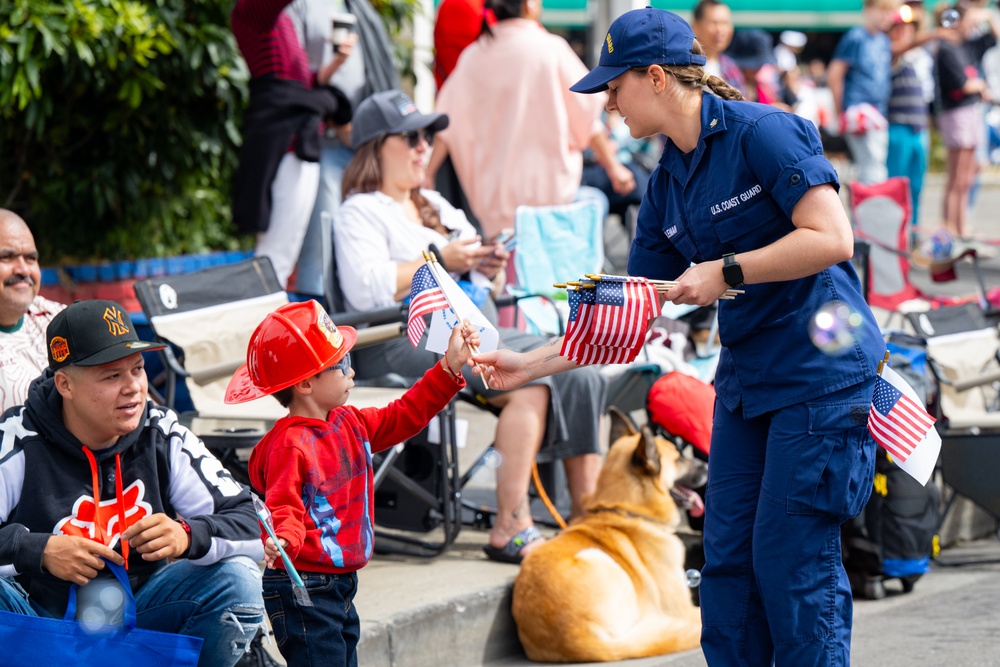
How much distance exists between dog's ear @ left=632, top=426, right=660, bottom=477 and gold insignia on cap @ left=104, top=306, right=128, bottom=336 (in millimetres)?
2082

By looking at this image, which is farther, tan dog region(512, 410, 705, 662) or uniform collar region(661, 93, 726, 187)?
tan dog region(512, 410, 705, 662)

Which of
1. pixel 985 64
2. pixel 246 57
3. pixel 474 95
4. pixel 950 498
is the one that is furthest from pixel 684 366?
pixel 985 64

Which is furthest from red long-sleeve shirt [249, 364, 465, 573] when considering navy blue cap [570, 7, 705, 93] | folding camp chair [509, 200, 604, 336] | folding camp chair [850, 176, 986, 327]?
folding camp chair [850, 176, 986, 327]

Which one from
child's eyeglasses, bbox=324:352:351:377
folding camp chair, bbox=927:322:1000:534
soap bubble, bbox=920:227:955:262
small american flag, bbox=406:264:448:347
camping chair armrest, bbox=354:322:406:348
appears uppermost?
small american flag, bbox=406:264:448:347

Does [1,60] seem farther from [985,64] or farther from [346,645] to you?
[985,64]

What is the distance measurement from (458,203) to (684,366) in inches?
72.4

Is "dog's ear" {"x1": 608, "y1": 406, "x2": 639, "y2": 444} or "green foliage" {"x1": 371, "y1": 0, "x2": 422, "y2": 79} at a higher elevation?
"green foliage" {"x1": 371, "y1": 0, "x2": 422, "y2": 79}

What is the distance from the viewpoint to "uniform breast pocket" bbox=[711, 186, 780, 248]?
3227 mm

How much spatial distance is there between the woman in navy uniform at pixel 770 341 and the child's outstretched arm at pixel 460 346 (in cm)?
52

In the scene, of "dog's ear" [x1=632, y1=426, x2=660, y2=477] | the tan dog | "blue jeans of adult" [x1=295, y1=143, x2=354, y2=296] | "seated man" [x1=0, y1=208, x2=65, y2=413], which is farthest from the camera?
"blue jeans of adult" [x1=295, y1=143, x2=354, y2=296]

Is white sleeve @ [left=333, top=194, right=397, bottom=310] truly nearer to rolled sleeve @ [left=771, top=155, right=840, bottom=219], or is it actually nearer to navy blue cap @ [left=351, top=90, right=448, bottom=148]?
navy blue cap @ [left=351, top=90, right=448, bottom=148]

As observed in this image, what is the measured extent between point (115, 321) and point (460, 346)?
87 cm

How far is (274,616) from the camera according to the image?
10.8 feet

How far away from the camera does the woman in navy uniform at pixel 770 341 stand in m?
3.21
